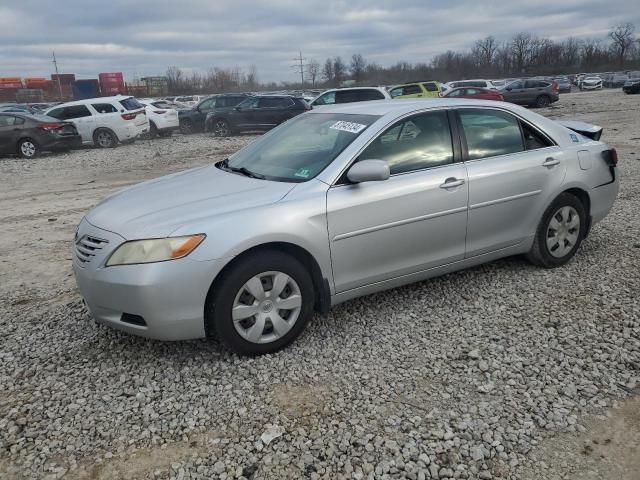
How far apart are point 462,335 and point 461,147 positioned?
149cm

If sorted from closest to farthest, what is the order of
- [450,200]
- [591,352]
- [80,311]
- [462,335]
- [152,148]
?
[591,352]
[462,335]
[450,200]
[80,311]
[152,148]

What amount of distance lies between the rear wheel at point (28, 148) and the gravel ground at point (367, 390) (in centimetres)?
1254

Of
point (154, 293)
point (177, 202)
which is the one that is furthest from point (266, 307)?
point (177, 202)

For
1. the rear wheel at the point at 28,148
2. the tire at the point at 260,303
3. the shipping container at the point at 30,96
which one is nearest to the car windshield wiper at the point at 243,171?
the tire at the point at 260,303

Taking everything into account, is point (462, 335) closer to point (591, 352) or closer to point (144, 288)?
point (591, 352)

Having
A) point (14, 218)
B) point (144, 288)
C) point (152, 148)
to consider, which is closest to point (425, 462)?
point (144, 288)

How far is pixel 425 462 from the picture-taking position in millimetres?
2521

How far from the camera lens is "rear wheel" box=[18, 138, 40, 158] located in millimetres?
15523

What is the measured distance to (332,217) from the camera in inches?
139

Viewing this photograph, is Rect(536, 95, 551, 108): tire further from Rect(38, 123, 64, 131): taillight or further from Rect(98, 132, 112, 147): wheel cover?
Rect(38, 123, 64, 131): taillight

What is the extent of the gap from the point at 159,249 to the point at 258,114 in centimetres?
1736

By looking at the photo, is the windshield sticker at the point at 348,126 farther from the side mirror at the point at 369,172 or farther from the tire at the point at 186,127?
the tire at the point at 186,127

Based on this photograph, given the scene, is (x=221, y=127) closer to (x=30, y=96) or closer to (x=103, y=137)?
(x=103, y=137)

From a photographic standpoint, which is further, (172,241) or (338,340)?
(338,340)
